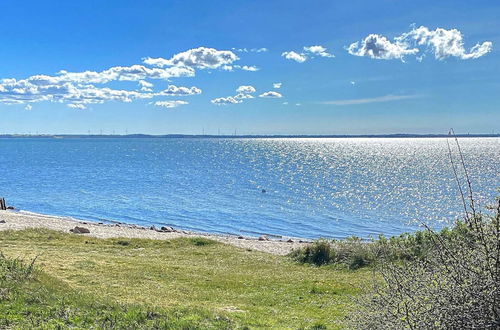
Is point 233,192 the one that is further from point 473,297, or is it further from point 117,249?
point 473,297

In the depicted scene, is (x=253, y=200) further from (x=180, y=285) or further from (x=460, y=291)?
(x=460, y=291)

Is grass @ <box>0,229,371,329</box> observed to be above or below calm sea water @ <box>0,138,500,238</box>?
above

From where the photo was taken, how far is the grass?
41.9 feet

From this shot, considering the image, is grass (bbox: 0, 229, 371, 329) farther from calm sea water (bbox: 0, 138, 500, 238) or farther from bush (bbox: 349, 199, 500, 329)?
calm sea water (bbox: 0, 138, 500, 238)

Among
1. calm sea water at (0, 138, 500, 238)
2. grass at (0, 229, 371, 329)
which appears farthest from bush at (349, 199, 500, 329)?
calm sea water at (0, 138, 500, 238)

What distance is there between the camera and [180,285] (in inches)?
739

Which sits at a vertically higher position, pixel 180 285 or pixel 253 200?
pixel 180 285

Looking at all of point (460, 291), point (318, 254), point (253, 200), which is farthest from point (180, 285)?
point (253, 200)

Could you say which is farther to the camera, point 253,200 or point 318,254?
point 253,200

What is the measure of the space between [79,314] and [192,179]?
308ft

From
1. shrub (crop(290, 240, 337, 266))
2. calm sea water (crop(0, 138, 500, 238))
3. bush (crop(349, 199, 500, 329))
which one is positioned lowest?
calm sea water (crop(0, 138, 500, 238))

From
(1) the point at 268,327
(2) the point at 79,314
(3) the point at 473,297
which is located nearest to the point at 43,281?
(2) the point at 79,314

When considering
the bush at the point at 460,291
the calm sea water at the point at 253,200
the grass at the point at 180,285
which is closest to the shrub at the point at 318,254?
the grass at the point at 180,285

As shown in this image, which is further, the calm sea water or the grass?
the calm sea water
